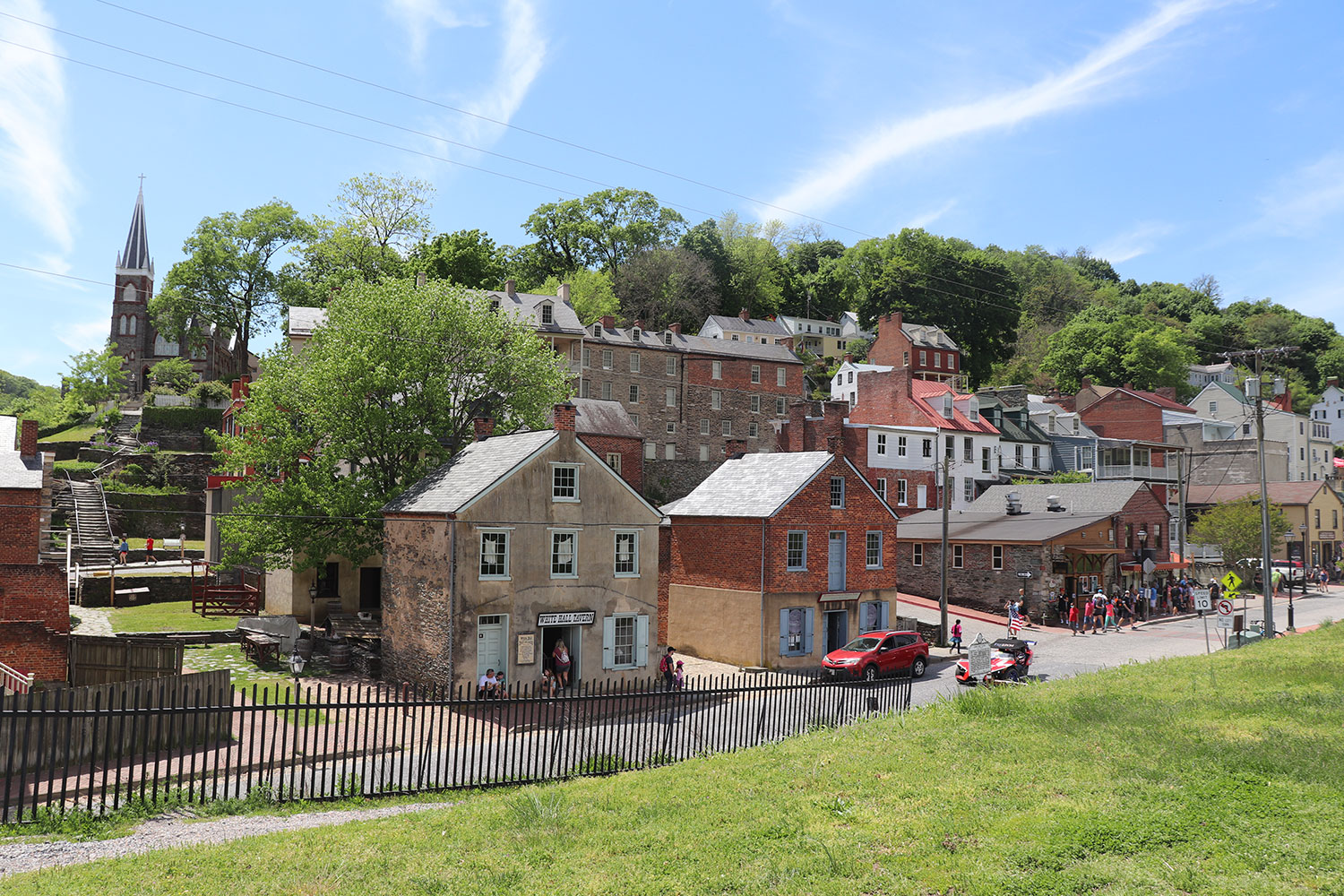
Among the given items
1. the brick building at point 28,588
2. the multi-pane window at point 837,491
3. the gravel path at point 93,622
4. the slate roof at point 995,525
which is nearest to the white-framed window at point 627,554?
the multi-pane window at point 837,491

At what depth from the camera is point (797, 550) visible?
33562 millimetres

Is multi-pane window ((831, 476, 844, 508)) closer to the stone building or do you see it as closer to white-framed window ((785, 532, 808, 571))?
white-framed window ((785, 532, 808, 571))

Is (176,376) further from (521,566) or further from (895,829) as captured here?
(895,829)

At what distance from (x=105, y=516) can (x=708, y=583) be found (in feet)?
119

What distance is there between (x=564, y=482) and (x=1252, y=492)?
6345cm

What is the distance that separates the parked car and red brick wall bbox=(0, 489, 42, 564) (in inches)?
1062

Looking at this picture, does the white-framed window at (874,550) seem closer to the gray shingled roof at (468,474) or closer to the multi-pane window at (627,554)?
the multi-pane window at (627,554)

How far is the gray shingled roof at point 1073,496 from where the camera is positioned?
4919 centimetres

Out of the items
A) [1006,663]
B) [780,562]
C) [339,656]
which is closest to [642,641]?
[780,562]

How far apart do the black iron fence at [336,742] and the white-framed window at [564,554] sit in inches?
306

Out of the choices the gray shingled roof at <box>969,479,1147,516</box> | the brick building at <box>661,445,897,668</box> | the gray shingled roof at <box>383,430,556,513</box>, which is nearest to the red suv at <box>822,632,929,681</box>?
the brick building at <box>661,445,897,668</box>

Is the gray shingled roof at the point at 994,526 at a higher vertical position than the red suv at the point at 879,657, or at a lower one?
higher

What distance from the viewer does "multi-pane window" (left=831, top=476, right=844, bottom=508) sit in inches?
1364

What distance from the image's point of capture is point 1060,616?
4378 centimetres
